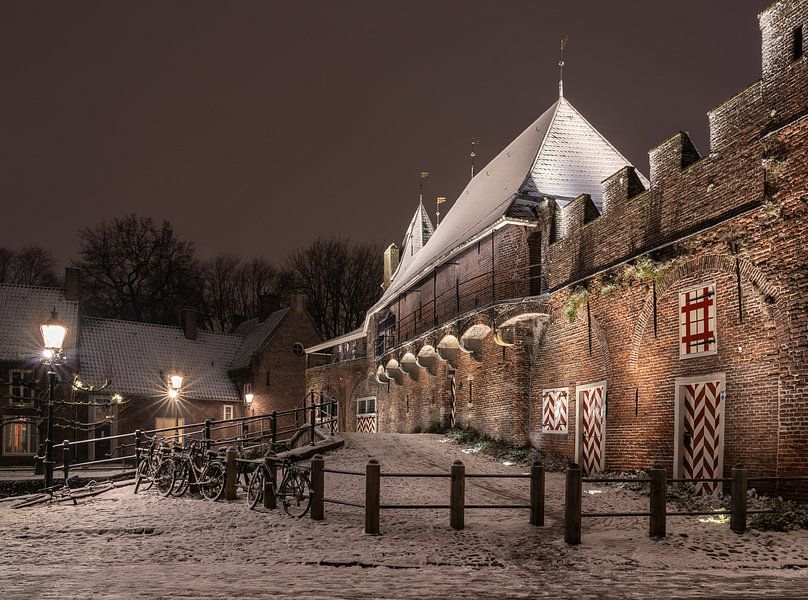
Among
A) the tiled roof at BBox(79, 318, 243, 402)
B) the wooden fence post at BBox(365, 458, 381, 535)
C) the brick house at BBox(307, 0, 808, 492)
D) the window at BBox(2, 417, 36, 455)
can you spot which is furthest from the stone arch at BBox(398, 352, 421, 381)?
the wooden fence post at BBox(365, 458, 381, 535)

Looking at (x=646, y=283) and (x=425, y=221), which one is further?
(x=425, y=221)

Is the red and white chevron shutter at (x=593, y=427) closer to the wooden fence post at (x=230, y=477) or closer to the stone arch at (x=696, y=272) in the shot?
the stone arch at (x=696, y=272)

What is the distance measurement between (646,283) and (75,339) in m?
30.5

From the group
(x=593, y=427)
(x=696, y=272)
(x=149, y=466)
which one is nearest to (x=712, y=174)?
(x=696, y=272)

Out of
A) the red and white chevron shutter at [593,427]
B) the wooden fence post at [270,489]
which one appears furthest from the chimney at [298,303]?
the wooden fence post at [270,489]

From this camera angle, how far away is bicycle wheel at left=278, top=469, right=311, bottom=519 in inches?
470

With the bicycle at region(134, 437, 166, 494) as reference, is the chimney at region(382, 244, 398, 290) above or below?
above

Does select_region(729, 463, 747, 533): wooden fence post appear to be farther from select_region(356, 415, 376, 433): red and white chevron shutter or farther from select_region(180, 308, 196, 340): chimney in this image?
select_region(180, 308, 196, 340): chimney

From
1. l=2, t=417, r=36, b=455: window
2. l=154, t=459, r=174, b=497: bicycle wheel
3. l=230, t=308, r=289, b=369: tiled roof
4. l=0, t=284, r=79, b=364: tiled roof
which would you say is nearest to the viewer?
l=154, t=459, r=174, b=497: bicycle wheel

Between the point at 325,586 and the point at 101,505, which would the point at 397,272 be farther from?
the point at 325,586

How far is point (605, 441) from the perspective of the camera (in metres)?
16.1

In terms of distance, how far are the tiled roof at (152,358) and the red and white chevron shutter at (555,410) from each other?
22.5m

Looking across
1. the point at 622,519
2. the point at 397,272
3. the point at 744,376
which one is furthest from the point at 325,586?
the point at 397,272

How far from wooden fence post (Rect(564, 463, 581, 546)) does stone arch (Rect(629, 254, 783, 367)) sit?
441cm
